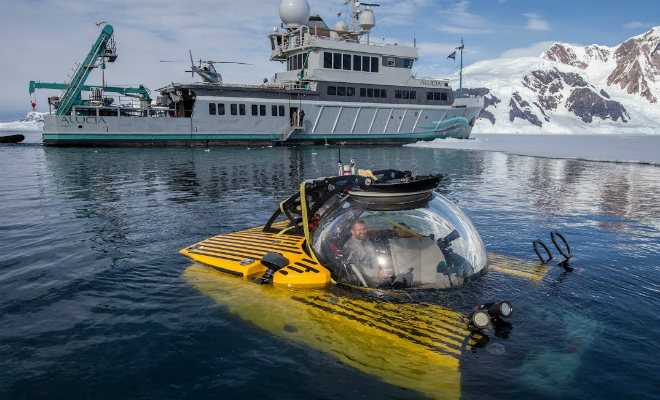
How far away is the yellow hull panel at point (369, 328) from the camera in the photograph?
4.32 m

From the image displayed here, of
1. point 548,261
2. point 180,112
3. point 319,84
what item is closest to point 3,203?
point 548,261

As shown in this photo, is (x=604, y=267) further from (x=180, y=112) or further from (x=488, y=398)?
(x=180, y=112)

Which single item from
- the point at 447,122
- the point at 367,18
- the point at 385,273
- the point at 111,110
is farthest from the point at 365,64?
the point at 385,273

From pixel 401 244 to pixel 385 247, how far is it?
9.4 inches

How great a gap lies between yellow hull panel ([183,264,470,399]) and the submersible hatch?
337mm

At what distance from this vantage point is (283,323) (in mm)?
5402

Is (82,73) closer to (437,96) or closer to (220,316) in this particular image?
(437,96)

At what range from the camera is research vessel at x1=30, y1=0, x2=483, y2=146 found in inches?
1567

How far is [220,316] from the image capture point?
5.72 m

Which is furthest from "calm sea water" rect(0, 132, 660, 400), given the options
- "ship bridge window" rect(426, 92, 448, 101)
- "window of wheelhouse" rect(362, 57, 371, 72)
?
"ship bridge window" rect(426, 92, 448, 101)

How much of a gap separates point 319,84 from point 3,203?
34246mm

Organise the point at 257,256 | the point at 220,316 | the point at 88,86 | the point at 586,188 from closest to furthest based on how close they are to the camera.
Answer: the point at 220,316, the point at 257,256, the point at 586,188, the point at 88,86

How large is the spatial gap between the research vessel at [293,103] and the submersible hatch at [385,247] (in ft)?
121

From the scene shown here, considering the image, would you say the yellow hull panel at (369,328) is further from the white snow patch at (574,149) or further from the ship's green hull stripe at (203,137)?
the ship's green hull stripe at (203,137)
